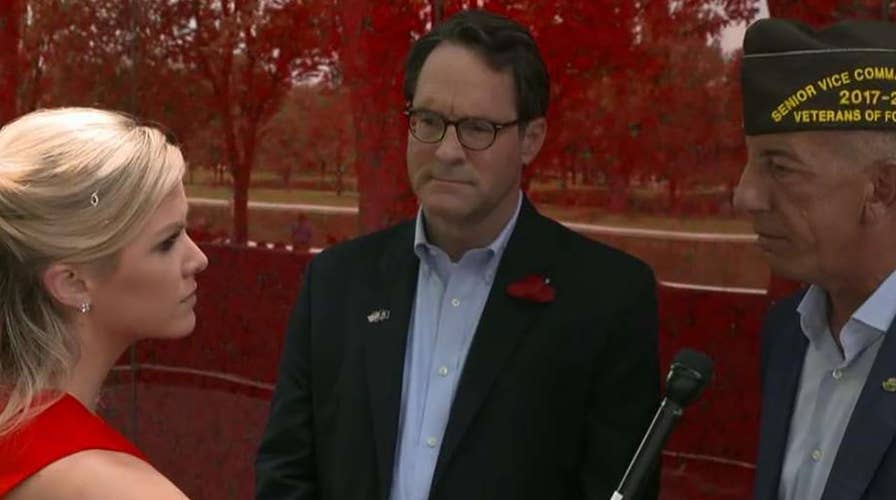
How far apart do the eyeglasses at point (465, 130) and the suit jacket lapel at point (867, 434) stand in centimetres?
88

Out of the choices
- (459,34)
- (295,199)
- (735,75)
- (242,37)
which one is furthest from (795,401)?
(242,37)

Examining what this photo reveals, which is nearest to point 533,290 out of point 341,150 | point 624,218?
point 624,218

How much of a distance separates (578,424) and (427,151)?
59cm

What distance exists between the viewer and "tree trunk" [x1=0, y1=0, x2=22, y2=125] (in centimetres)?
509

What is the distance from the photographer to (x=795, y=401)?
7.53 ft

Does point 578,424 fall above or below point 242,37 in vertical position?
below

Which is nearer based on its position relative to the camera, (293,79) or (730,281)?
Result: (730,281)

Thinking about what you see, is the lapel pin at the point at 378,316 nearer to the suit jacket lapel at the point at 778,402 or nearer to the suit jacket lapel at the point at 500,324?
the suit jacket lapel at the point at 500,324

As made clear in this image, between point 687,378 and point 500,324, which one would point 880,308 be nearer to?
point 687,378

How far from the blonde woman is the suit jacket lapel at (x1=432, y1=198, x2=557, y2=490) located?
2.18 feet

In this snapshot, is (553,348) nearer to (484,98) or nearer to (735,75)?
(484,98)

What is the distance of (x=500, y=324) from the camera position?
268cm

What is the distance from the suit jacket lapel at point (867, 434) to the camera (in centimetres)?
206

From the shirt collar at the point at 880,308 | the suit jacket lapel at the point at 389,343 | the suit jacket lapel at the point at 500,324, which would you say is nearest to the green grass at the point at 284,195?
the suit jacket lapel at the point at 389,343
